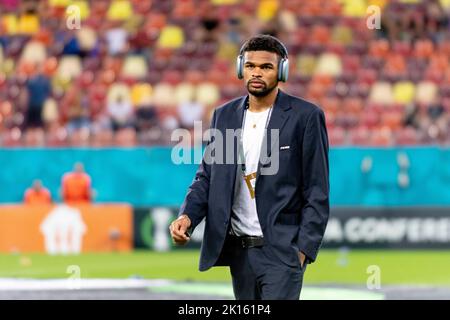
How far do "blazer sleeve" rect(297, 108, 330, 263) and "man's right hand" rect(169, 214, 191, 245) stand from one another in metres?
0.69

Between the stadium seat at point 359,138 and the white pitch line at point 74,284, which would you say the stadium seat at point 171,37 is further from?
the white pitch line at point 74,284

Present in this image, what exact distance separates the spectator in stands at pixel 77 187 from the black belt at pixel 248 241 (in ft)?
49.4

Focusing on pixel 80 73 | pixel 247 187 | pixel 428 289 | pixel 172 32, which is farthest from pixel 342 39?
pixel 247 187

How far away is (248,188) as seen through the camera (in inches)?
319

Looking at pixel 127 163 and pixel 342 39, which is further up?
pixel 342 39

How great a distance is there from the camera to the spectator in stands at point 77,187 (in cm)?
2302

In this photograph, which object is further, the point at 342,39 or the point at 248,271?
the point at 342,39

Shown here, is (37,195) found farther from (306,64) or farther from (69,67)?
(306,64)

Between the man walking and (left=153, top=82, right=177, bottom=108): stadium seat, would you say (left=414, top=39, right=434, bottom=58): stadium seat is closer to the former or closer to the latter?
(left=153, top=82, right=177, bottom=108): stadium seat

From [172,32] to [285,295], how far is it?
1943cm

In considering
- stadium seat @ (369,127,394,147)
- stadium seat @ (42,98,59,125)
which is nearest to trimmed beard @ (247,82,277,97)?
stadium seat @ (369,127,394,147)
